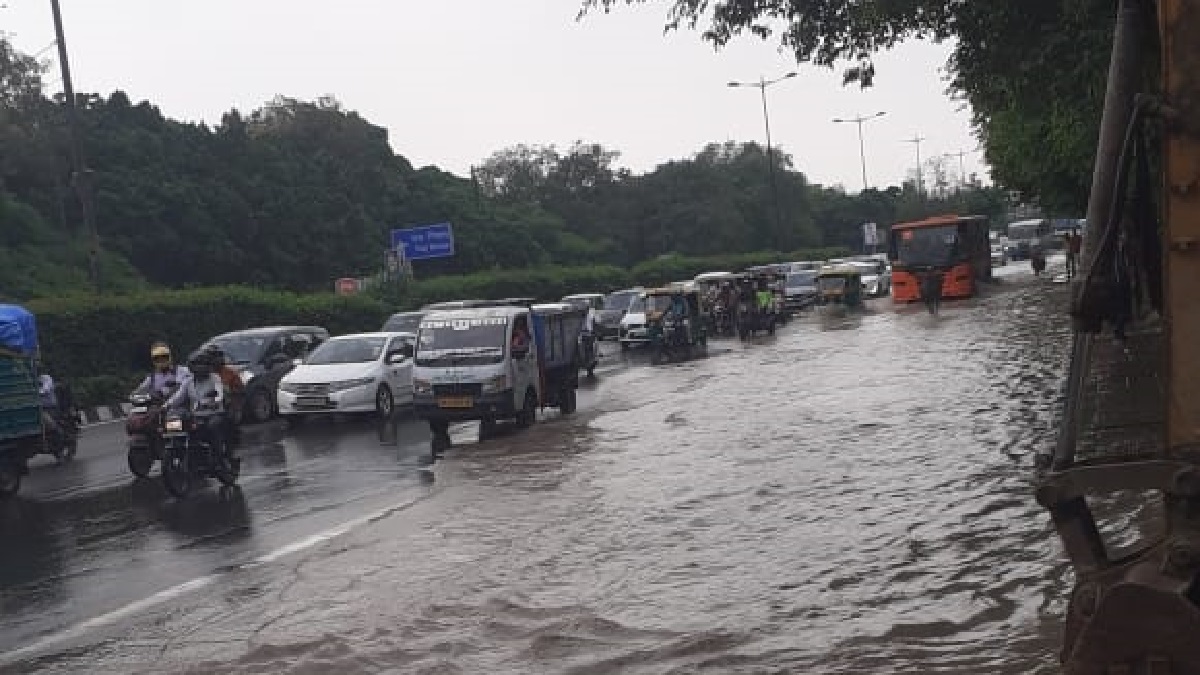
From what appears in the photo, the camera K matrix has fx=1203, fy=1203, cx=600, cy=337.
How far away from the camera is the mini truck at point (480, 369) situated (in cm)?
1659

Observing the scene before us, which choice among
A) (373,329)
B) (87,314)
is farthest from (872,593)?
(373,329)

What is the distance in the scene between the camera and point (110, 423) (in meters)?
24.3

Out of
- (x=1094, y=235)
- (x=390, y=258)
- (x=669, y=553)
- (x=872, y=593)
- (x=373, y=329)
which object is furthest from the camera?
(x=390, y=258)

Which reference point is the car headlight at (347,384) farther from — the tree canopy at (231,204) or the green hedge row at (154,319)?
the tree canopy at (231,204)

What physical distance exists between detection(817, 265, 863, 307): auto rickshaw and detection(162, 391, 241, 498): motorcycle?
32.6 metres

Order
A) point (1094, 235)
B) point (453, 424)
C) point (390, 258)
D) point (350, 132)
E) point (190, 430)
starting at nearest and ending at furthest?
point (1094, 235) < point (190, 430) < point (453, 424) < point (390, 258) < point (350, 132)

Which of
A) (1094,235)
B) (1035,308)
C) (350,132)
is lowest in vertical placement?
(1035,308)

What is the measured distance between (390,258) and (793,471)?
36281 mm

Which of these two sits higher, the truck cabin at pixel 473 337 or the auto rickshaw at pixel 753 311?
the truck cabin at pixel 473 337

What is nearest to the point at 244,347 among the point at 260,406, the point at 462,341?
the point at 260,406

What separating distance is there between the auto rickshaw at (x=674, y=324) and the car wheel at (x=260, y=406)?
10.4 meters

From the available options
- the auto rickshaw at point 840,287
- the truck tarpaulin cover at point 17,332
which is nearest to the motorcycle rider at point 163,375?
the truck tarpaulin cover at point 17,332

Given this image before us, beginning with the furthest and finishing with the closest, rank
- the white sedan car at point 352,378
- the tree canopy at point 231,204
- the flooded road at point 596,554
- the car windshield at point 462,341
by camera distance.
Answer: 1. the tree canopy at point 231,204
2. the white sedan car at point 352,378
3. the car windshield at point 462,341
4. the flooded road at point 596,554

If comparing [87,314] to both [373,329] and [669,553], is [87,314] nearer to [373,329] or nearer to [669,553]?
[373,329]
